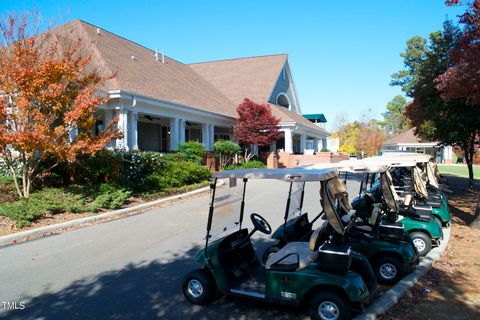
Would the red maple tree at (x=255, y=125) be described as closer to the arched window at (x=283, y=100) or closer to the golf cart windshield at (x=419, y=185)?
the arched window at (x=283, y=100)

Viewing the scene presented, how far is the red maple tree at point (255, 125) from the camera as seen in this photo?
23.4m

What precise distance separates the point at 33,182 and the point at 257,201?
266 inches

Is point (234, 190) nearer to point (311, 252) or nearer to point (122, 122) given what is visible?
point (311, 252)

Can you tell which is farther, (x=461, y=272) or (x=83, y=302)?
(x=461, y=272)

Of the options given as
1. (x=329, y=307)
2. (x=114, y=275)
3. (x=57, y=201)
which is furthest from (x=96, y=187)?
(x=329, y=307)

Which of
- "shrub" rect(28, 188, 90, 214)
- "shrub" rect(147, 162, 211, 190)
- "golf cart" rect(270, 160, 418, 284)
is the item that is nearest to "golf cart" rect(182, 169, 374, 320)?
"golf cart" rect(270, 160, 418, 284)

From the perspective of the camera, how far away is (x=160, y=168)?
49.2 feet

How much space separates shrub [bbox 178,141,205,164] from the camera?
18086 millimetres

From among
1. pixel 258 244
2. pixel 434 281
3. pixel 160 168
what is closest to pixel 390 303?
pixel 434 281

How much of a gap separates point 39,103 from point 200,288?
7.50 meters

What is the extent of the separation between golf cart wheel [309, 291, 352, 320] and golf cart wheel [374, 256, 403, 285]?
1648mm

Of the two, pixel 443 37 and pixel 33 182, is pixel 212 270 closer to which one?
pixel 33 182

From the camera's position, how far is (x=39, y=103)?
31.5 ft

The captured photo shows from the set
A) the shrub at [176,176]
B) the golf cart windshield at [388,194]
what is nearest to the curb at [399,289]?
the golf cart windshield at [388,194]
